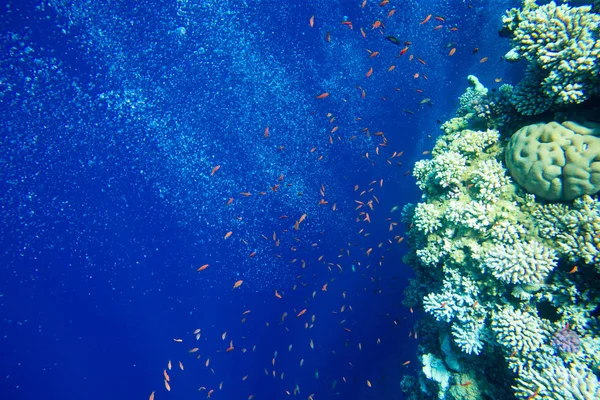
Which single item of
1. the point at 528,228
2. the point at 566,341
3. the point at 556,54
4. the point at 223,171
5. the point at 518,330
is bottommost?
the point at 566,341

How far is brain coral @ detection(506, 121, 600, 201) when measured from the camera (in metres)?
3.45

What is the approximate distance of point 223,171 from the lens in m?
24.2

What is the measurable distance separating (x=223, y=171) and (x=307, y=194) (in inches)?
268

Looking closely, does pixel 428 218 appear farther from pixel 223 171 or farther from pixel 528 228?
pixel 223 171

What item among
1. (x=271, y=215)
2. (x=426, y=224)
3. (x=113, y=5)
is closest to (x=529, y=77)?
(x=426, y=224)

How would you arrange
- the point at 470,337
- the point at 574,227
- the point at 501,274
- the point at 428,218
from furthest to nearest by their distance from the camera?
the point at 428,218
the point at 470,337
the point at 501,274
the point at 574,227

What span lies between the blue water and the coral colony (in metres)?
7.13

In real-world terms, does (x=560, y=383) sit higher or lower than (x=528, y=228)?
lower

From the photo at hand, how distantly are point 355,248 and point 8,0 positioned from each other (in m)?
24.2

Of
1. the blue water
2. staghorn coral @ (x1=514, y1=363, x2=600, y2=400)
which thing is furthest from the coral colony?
the blue water

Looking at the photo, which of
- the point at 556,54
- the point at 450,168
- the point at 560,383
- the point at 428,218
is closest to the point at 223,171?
the point at 428,218

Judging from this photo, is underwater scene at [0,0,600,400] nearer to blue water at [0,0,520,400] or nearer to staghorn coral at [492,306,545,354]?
staghorn coral at [492,306,545,354]

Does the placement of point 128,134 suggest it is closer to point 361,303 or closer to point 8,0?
point 8,0

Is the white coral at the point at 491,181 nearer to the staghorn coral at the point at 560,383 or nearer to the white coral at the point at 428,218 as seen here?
the white coral at the point at 428,218
